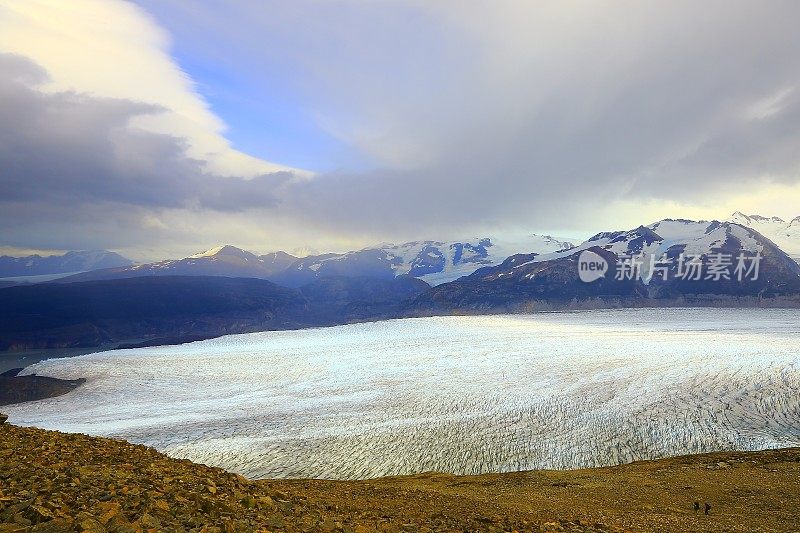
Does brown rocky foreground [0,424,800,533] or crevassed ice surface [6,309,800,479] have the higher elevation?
brown rocky foreground [0,424,800,533]

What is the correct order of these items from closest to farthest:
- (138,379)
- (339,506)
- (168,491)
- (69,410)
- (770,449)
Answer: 1. (168,491)
2. (339,506)
3. (770,449)
4. (69,410)
5. (138,379)

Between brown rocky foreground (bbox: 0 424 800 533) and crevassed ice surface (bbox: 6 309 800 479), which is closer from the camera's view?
brown rocky foreground (bbox: 0 424 800 533)

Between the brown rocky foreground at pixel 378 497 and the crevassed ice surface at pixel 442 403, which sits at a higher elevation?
the brown rocky foreground at pixel 378 497

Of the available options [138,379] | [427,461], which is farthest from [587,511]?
[138,379]

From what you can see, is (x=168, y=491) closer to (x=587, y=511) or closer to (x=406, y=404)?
(x=587, y=511)

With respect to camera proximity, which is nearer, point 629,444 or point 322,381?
point 629,444
